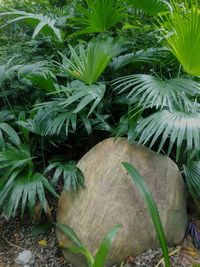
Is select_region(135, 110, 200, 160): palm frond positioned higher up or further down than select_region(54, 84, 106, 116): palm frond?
further down

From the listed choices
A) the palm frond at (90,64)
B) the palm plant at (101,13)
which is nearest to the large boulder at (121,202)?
the palm frond at (90,64)

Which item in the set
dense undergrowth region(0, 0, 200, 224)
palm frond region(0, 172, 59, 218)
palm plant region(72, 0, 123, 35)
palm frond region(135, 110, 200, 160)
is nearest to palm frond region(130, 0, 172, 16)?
dense undergrowth region(0, 0, 200, 224)

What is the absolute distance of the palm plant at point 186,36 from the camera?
5.76ft

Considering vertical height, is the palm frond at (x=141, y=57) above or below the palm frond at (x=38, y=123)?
above

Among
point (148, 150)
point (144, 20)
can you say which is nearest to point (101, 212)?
point (148, 150)

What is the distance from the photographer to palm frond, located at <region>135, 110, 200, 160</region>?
162cm

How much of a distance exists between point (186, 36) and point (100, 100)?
2.23 ft

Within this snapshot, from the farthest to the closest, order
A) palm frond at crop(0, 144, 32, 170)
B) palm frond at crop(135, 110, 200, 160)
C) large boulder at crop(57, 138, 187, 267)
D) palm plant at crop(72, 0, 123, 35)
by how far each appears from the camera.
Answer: palm plant at crop(72, 0, 123, 35) → palm frond at crop(0, 144, 32, 170) → large boulder at crop(57, 138, 187, 267) → palm frond at crop(135, 110, 200, 160)

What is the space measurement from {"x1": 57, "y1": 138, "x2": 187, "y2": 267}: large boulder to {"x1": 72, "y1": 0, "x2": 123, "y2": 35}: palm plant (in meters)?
0.87

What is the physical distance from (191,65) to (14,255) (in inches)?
60.3

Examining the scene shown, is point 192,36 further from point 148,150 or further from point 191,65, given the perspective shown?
point 148,150

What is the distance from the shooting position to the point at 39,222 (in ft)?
6.76

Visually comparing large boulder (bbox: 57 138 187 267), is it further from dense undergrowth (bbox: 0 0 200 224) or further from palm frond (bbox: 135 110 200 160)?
palm frond (bbox: 135 110 200 160)

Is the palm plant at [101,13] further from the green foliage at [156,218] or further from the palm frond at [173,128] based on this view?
the green foliage at [156,218]
